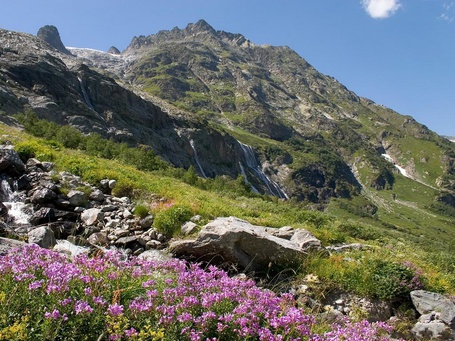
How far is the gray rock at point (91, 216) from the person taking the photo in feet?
36.9

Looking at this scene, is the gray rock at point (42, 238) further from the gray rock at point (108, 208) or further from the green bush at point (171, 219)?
the gray rock at point (108, 208)

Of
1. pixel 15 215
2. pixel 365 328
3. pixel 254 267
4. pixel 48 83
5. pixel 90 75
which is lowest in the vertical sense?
pixel 15 215

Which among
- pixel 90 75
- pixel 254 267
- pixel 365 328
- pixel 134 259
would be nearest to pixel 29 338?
pixel 134 259

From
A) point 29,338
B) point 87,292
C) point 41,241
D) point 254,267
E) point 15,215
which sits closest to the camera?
point 29,338

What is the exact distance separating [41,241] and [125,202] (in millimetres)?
4932

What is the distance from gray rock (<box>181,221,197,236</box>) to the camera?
1107cm

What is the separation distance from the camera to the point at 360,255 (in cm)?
1170

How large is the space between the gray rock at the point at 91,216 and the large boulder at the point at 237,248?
295 cm

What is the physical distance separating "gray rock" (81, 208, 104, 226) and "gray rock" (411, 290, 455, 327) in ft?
31.3

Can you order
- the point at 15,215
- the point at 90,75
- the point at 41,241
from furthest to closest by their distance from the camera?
the point at 90,75 < the point at 15,215 < the point at 41,241

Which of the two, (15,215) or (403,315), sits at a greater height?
(403,315)

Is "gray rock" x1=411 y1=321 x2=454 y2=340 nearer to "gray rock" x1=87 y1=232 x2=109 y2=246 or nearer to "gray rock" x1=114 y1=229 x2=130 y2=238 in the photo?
"gray rock" x1=114 y1=229 x2=130 y2=238

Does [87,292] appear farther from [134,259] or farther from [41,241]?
[41,241]

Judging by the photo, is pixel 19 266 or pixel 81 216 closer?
pixel 19 266
